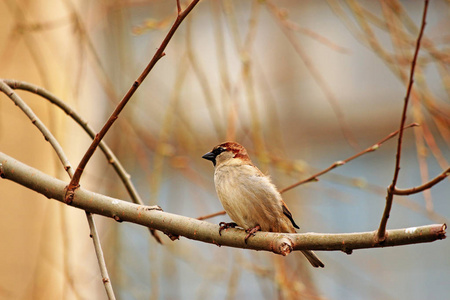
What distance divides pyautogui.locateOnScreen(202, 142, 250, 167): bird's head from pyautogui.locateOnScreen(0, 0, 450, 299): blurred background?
0.17 meters

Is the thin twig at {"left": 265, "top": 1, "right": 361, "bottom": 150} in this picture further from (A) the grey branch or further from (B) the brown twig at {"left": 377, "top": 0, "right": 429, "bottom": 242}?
(B) the brown twig at {"left": 377, "top": 0, "right": 429, "bottom": 242}

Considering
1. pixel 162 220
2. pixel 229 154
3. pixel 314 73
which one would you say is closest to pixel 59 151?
pixel 162 220

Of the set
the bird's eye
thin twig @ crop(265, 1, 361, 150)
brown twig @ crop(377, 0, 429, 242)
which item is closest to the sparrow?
the bird's eye

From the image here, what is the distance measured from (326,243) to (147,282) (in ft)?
13.6

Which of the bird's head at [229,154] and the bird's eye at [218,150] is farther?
the bird's eye at [218,150]

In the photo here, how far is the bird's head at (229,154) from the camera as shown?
316 cm

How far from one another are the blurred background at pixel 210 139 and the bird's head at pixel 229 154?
17 centimetres

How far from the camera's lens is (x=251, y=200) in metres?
2.78

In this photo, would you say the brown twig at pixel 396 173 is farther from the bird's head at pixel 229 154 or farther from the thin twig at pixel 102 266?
the bird's head at pixel 229 154

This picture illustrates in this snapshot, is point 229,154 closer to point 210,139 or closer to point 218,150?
point 218,150

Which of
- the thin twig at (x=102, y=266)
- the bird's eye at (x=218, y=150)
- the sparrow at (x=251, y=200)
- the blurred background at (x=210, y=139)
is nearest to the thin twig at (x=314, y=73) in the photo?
the blurred background at (x=210, y=139)

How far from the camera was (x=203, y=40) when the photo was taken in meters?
7.80

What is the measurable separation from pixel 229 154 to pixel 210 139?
3746 mm

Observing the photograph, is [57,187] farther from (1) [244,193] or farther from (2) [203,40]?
(2) [203,40]
